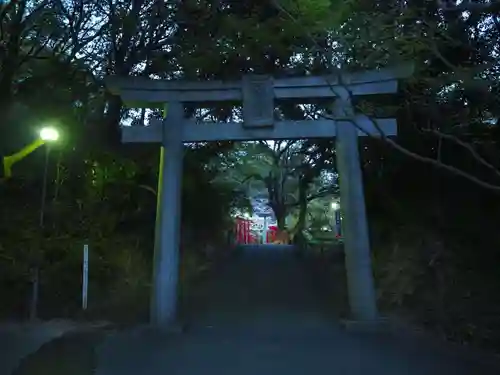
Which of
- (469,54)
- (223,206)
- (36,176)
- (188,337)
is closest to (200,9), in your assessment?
(36,176)

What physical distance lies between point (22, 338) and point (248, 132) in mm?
4797

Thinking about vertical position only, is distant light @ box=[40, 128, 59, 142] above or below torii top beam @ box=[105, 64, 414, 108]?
below

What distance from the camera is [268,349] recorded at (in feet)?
25.1

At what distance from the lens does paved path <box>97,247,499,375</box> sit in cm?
655

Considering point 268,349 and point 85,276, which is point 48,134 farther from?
point 268,349

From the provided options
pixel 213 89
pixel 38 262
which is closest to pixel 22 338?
pixel 38 262

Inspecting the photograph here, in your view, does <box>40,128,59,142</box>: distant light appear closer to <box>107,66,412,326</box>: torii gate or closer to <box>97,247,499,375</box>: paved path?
<box>107,66,412,326</box>: torii gate

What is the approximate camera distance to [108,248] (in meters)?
12.9

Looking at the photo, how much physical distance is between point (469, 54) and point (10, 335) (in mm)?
8304

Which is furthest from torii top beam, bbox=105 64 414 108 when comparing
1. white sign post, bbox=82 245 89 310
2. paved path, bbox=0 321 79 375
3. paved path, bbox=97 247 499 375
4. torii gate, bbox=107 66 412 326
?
paved path, bbox=0 321 79 375

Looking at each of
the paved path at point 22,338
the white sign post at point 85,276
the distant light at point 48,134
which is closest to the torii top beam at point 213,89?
the distant light at point 48,134

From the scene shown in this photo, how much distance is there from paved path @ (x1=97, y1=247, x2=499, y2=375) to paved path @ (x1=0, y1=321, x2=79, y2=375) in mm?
968

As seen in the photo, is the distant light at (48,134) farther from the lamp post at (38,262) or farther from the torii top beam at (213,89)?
the torii top beam at (213,89)

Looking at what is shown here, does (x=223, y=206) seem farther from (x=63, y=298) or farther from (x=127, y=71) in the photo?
(x=63, y=298)
